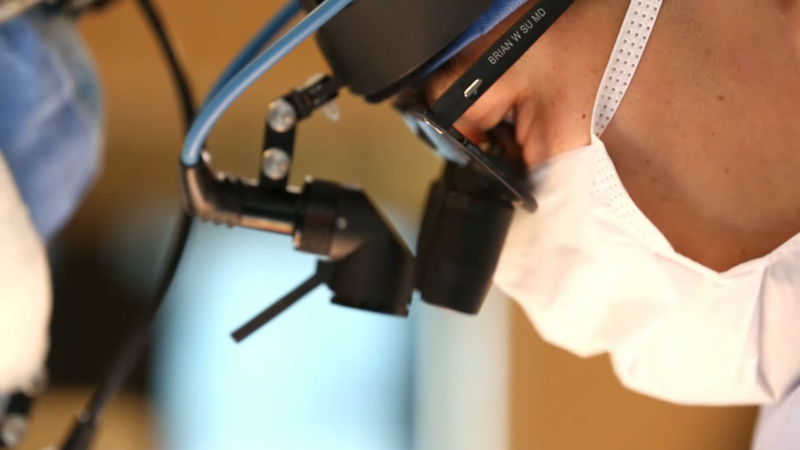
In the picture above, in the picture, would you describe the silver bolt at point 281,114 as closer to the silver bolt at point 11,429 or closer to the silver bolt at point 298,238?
the silver bolt at point 298,238

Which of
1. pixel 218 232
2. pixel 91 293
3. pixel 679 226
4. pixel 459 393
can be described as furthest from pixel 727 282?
pixel 91 293

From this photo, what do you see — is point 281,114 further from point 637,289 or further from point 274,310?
point 637,289

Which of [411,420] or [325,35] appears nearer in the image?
[325,35]

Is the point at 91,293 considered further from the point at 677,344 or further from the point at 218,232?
the point at 677,344

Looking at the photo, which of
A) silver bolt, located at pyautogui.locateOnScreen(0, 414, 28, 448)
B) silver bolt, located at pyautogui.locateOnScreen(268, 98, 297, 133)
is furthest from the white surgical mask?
silver bolt, located at pyautogui.locateOnScreen(0, 414, 28, 448)

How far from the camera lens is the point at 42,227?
64 centimetres

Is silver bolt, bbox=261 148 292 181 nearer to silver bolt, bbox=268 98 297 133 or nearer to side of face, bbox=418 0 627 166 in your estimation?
silver bolt, bbox=268 98 297 133

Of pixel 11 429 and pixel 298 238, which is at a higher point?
pixel 298 238

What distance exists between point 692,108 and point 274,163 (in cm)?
36

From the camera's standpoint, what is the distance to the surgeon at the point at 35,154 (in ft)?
1.88

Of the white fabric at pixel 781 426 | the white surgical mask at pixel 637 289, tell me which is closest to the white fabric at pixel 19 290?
the white surgical mask at pixel 637 289

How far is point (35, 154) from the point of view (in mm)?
608

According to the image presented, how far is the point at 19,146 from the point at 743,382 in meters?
0.71

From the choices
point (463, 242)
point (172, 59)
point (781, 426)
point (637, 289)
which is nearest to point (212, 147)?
point (172, 59)
